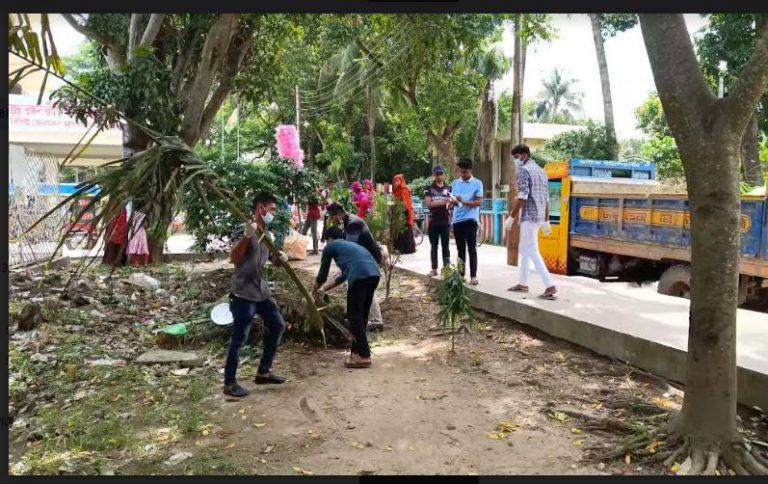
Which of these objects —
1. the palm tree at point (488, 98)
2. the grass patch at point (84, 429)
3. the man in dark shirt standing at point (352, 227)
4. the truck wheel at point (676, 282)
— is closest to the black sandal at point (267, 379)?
the grass patch at point (84, 429)

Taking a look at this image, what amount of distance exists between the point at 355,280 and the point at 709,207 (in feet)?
9.53

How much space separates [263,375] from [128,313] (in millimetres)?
3233

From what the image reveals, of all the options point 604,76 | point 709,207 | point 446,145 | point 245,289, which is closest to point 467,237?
point 245,289

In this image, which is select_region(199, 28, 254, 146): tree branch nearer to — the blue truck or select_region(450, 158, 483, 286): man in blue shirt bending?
select_region(450, 158, 483, 286): man in blue shirt bending

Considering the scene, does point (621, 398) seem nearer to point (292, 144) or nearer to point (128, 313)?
point (128, 313)

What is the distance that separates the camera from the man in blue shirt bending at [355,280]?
204 inches

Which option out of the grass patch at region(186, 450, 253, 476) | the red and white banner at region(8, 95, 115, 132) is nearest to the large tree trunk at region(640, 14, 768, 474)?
the grass patch at region(186, 450, 253, 476)

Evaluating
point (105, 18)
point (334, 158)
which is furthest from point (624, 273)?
point (334, 158)

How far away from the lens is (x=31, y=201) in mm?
→ 10070

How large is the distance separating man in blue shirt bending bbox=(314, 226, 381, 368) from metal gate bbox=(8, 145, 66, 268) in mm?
6293

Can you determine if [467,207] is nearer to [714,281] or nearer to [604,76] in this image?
[714,281]

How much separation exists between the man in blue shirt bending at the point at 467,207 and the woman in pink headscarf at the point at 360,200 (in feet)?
9.45

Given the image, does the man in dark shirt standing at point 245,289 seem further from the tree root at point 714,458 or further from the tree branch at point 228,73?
the tree branch at point 228,73

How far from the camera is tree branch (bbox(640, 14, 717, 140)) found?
10.2 ft
